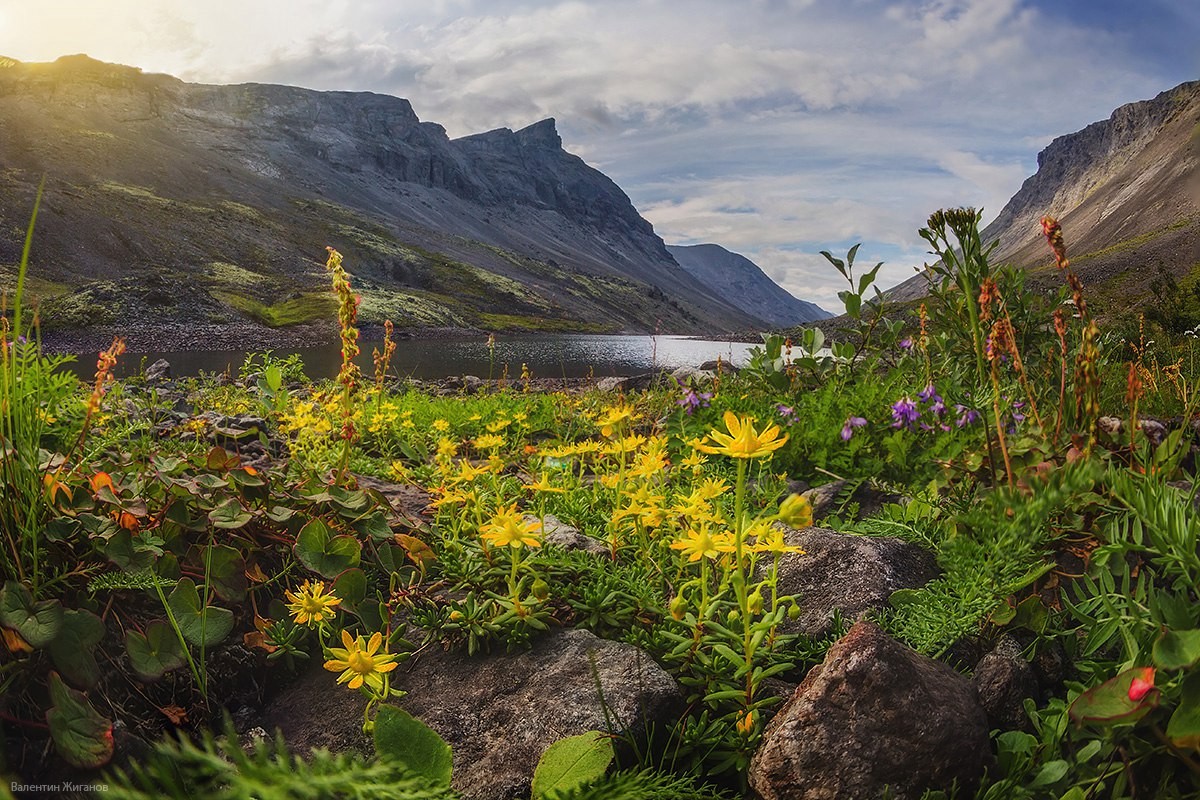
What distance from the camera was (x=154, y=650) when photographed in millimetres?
2146

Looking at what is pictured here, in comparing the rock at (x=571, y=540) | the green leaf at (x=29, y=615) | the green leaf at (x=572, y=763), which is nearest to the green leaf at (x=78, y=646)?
the green leaf at (x=29, y=615)

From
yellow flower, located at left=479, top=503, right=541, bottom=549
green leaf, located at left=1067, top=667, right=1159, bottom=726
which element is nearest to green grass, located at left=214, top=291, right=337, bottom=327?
yellow flower, located at left=479, top=503, right=541, bottom=549

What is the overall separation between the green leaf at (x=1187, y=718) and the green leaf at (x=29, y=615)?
285cm

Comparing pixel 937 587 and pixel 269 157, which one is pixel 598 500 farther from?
pixel 269 157

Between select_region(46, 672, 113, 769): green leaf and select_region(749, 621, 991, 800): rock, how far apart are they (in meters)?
1.79

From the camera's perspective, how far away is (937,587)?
2475 millimetres

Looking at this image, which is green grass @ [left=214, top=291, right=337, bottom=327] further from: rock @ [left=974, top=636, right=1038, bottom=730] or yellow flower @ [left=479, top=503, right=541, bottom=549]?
rock @ [left=974, top=636, right=1038, bottom=730]

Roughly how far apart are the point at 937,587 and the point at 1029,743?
0.73 metres

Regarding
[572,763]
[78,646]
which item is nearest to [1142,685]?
[572,763]

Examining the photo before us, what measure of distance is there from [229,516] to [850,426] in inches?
152

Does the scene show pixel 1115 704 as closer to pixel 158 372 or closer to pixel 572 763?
pixel 572 763

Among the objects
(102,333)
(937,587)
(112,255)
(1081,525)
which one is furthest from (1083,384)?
(112,255)

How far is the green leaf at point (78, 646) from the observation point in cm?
199

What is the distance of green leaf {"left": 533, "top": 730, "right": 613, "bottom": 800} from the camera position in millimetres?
1729
